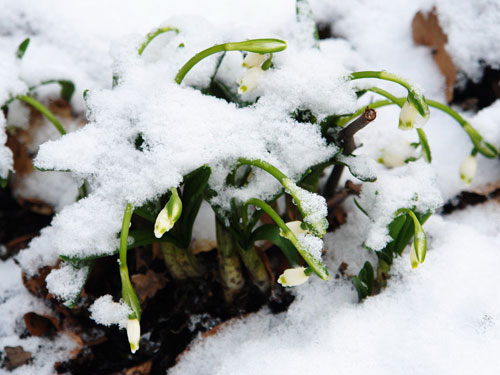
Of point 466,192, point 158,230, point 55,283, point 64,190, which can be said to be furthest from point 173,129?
point 466,192

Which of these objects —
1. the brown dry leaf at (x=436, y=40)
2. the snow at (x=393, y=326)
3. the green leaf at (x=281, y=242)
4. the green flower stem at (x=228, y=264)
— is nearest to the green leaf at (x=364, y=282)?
the snow at (x=393, y=326)

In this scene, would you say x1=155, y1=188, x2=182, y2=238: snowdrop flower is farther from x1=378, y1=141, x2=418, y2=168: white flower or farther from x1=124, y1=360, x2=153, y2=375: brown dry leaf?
x1=378, y1=141, x2=418, y2=168: white flower

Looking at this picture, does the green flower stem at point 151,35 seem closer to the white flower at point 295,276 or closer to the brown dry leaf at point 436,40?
the white flower at point 295,276

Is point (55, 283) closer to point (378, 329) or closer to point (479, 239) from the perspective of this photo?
point (378, 329)

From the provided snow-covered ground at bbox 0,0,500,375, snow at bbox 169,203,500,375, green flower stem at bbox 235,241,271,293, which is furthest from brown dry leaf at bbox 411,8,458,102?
green flower stem at bbox 235,241,271,293

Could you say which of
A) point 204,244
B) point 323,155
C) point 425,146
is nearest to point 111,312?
point 204,244

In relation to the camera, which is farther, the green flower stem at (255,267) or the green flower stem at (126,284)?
the green flower stem at (255,267)
